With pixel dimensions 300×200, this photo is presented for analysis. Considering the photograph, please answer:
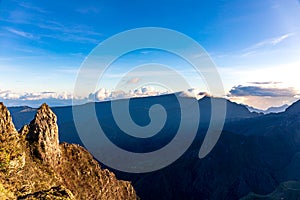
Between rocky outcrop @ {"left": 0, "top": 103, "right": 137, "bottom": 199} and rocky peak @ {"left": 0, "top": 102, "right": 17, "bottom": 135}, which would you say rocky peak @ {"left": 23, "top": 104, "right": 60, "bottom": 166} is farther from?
rocky peak @ {"left": 0, "top": 102, "right": 17, "bottom": 135}

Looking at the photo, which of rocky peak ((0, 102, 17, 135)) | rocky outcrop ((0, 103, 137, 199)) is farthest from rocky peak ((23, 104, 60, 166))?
rocky peak ((0, 102, 17, 135))

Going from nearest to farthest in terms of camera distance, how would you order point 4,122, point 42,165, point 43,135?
point 4,122 → point 42,165 → point 43,135

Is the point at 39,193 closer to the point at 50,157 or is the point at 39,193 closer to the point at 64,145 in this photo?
the point at 50,157

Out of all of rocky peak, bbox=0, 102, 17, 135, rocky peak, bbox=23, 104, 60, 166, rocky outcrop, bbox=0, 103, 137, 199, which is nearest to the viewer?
rocky outcrop, bbox=0, 103, 137, 199

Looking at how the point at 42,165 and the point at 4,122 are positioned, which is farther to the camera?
the point at 42,165

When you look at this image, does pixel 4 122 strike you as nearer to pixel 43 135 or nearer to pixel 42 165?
pixel 43 135

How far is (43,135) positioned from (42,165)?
16.0 m

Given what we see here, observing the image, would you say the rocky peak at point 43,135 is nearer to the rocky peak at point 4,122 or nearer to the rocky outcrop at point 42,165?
the rocky outcrop at point 42,165

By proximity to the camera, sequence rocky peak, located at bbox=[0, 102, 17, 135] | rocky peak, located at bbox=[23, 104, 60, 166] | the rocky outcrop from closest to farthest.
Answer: the rocky outcrop < rocky peak, located at bbox=[0, 102, 17, 135] < rocky peak, located at bbox=[23, 104, 60, 166]

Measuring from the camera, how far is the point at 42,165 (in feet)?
464

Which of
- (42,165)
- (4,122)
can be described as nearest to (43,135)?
(42,165)

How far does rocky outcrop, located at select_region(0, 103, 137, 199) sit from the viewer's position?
366 feet

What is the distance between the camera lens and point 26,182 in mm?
115375

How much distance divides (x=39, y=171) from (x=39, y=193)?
26.7 metres
